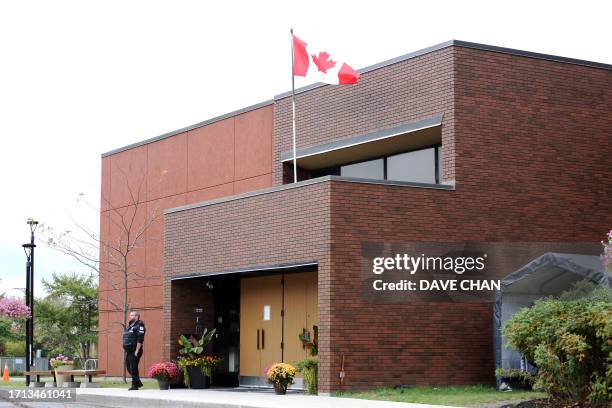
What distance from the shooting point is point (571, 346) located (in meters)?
16.5

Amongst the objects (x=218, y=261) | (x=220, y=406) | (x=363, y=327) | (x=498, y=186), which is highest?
(x=498, y=186)

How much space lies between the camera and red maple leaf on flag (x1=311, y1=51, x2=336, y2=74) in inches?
985

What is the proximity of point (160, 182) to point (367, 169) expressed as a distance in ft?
28.7

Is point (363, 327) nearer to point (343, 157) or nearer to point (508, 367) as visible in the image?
point (508, 367)

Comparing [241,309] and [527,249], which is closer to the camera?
[527,249]

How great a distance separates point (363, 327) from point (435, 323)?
5.58 feet

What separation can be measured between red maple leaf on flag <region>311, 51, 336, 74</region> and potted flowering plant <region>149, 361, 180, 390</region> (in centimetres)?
830

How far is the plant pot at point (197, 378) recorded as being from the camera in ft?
89.1

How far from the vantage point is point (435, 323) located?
23.2 meters

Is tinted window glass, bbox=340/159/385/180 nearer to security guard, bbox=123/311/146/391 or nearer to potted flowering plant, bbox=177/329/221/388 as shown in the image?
potted flowering plant, bbox=177/329/221/388

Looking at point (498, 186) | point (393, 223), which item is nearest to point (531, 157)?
point (498, 186)

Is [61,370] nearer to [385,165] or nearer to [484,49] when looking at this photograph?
[385,165]

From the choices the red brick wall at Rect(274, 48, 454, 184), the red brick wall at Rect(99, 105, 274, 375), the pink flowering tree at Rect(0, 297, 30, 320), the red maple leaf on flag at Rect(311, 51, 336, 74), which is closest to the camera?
the red brick wall at Rect(274, 48, 454, 184)

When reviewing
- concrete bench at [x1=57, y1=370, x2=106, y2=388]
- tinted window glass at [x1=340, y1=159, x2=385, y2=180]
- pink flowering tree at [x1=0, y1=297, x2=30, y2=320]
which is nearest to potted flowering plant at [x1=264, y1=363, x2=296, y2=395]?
tinted window glass at [x1=340, y1=159, x2=385, y2=180]
